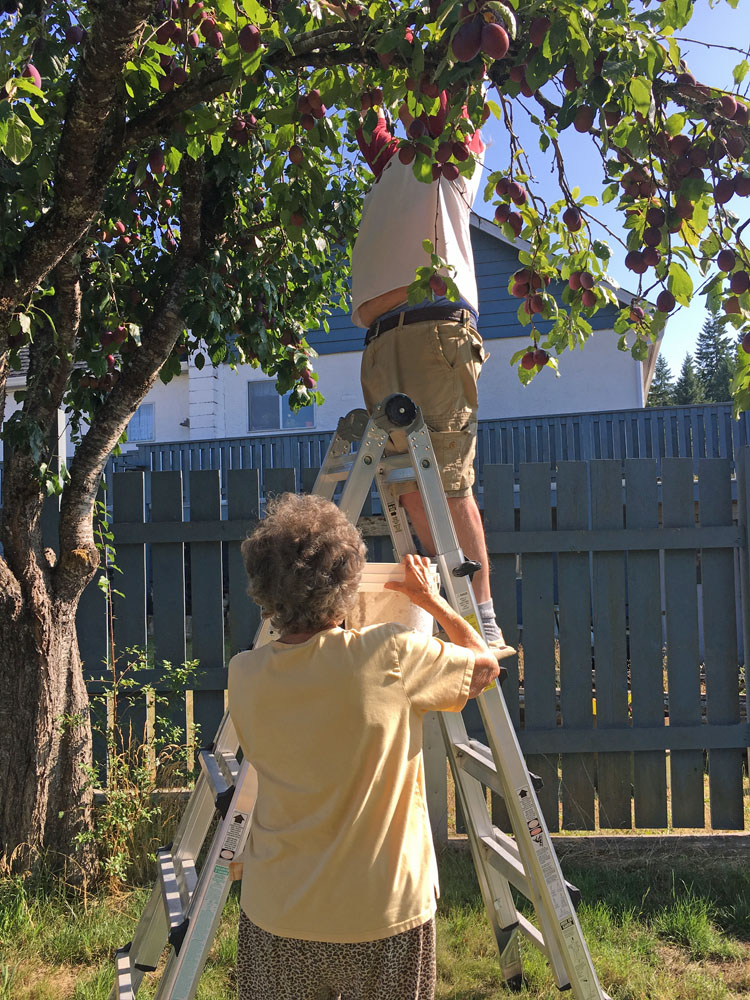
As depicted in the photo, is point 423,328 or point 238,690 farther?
point 423,328

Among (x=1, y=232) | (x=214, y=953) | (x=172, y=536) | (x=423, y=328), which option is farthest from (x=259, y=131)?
(x=214, y=953)

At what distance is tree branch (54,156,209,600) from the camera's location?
11.6ft

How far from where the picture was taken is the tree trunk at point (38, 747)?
3.37m

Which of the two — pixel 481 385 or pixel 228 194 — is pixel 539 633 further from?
pixel 481 385

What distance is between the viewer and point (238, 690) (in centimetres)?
178

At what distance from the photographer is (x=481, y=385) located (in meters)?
14.3

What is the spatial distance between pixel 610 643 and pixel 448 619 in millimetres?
2321

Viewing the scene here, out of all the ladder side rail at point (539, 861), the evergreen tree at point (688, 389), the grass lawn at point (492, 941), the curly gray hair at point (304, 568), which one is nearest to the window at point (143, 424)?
the grass lawn at point (492, 941)

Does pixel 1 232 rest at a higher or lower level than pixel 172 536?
higher

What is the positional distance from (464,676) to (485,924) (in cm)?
182

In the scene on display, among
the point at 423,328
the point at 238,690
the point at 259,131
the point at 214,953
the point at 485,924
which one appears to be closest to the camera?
the point at 238,690

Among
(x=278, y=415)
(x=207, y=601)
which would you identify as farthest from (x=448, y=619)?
(x=278, y=415)

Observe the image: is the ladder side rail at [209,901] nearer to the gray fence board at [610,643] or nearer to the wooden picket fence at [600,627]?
the wooden picket fence at [600,627]

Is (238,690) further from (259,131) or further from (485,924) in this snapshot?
(259,131)
